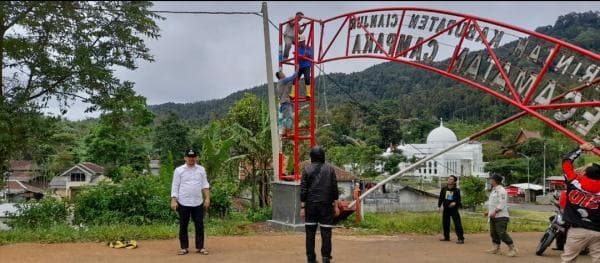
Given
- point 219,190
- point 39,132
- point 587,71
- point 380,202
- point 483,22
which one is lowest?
point 380,202

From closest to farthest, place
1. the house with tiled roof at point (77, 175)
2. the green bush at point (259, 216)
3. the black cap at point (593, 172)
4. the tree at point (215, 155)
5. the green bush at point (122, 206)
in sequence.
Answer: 1. the black cap at point (593, 172)
2. the green bush at point (122, 206)
3. the green bush at point (259, 216)
4. the tree at point (215, 155)
5. the house with tiled roof at point (77, 175)

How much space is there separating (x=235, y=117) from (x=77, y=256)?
9.36 meters

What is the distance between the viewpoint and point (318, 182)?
6.62 meters

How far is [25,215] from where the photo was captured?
10.6 meters

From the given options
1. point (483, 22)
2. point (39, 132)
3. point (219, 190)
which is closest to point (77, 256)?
point (39, 132)

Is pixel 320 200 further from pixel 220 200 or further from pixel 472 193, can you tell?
pixel 472 193

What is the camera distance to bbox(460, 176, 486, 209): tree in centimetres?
3816

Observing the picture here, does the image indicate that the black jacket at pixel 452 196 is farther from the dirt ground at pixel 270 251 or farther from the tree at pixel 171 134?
the tree at pixel 171 134

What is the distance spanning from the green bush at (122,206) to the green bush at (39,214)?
0.41 meters

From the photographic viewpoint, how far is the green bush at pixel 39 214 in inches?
414

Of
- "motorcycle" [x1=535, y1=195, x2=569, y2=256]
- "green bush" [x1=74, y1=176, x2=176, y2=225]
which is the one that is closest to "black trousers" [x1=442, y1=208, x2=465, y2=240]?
"motorcycle" [x1=535, y1=195, x2=569, y2=256]

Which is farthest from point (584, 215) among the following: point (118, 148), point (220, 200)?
point (118, 148)

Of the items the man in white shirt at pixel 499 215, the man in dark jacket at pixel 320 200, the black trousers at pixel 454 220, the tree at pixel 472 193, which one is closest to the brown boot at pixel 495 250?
the man in white shirt at pixel 499 215

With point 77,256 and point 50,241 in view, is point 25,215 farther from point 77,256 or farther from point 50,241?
point 77,256
